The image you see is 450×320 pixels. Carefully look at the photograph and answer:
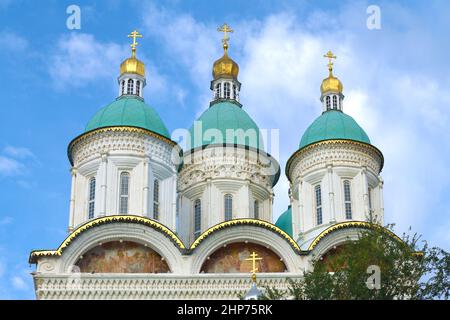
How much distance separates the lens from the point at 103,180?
31094mm

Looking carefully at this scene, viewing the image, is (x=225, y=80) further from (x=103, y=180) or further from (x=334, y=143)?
(x=103, y=180)

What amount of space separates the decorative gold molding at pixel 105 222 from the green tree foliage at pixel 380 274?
8.33 meters

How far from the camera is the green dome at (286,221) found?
122ft

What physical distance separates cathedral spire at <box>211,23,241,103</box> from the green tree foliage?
653 inches

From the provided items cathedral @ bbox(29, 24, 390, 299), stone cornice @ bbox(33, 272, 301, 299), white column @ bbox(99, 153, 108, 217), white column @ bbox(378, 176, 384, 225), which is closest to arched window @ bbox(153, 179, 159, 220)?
cathedral @ bbox(29, 24, 390, 299)

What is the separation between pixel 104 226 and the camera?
29453 mm

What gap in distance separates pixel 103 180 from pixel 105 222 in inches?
81.8

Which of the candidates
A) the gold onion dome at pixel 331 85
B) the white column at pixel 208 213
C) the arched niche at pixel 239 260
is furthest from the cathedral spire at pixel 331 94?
the arched niche at pixel 239 260

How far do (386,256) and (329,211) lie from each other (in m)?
11.1

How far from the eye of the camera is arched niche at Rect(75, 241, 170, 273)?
29500 millimetres

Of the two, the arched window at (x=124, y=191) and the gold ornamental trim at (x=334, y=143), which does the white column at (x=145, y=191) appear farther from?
the gold ornamental trim at (x=334, y=143)
